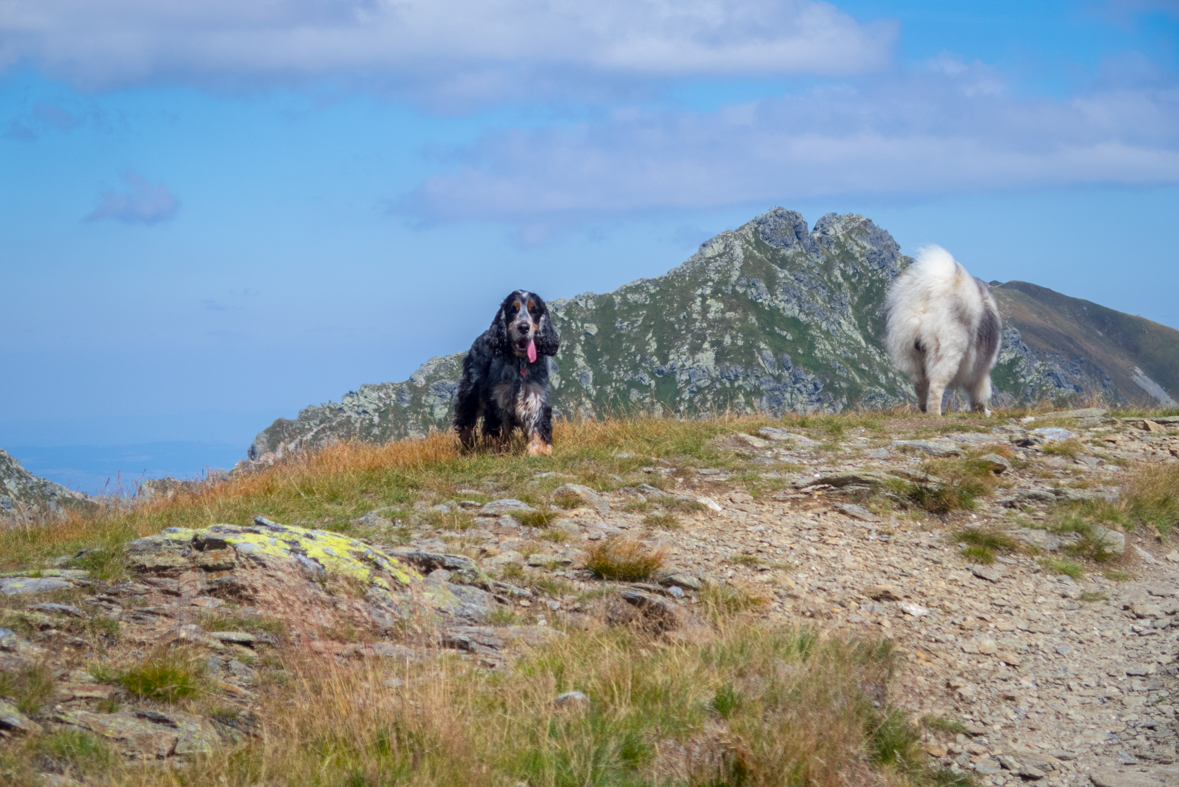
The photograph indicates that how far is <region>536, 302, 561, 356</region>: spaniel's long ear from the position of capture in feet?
37.7

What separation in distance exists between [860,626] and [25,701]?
16.2 ft

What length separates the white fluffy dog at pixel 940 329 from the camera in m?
15.0

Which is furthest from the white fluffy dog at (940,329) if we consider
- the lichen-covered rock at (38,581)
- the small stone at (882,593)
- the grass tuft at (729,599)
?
the lichen-covered rock at (38,581)

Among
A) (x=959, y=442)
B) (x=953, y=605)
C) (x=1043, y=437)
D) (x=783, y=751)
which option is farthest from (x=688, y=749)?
(x=1043, y=437)

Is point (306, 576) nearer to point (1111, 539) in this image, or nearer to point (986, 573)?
point (986, 573)

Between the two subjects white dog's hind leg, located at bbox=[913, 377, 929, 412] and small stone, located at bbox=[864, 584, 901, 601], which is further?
white dog's hind leg, located at bbox=[913, 377, 929, 412]

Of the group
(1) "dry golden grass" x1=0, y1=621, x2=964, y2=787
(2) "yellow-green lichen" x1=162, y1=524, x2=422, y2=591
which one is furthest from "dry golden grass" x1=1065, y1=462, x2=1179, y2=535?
(2) "yellow-green lichen" x1=162, y1=524, x2=422, y2=591

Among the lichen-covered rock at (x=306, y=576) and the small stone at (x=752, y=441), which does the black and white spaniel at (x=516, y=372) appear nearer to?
the small stone at (x=752, y=441)

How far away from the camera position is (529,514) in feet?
26.3

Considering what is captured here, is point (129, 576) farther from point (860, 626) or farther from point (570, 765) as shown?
point (860, 626)

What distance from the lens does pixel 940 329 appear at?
14945 mm

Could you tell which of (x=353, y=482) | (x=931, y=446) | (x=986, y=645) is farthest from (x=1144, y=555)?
(x=353, y=482)

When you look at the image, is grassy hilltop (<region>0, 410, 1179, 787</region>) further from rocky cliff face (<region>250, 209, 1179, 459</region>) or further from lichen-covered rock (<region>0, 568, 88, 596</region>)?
rocky cliff face (<region>250, 209, 1179, 459</region>)

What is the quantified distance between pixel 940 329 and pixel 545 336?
7301mm
